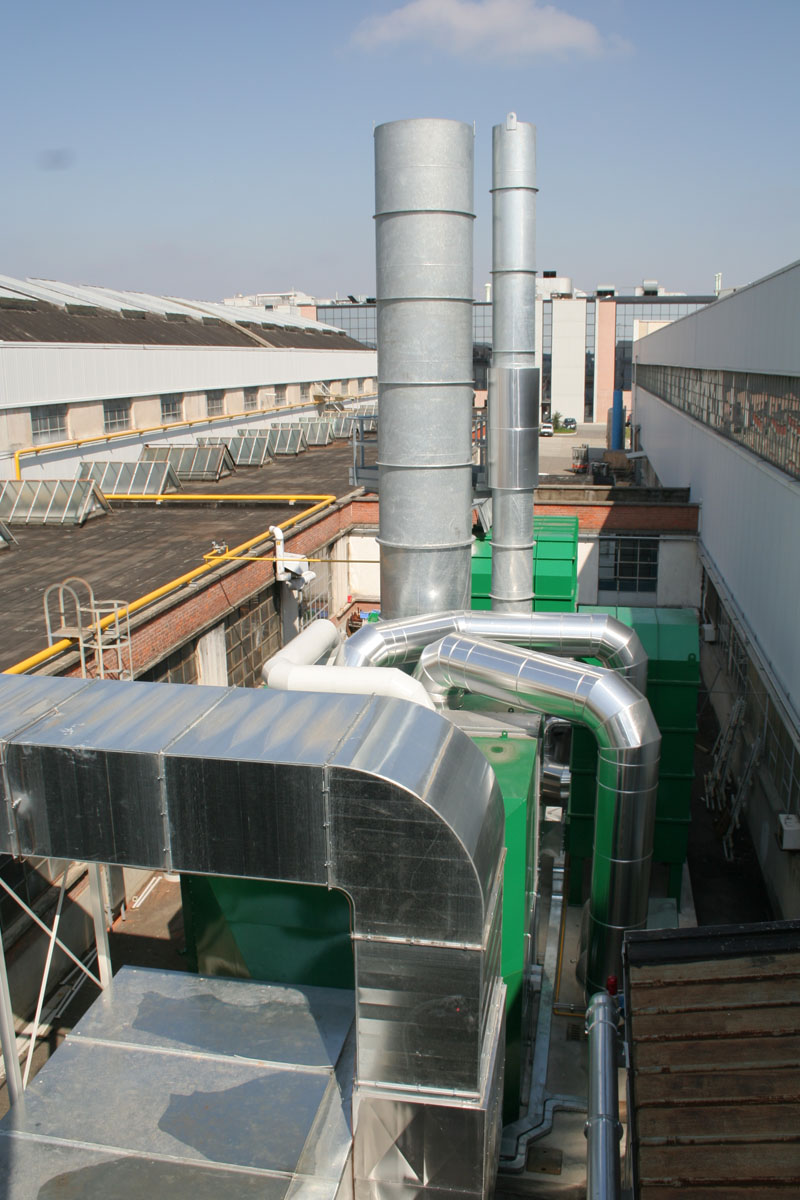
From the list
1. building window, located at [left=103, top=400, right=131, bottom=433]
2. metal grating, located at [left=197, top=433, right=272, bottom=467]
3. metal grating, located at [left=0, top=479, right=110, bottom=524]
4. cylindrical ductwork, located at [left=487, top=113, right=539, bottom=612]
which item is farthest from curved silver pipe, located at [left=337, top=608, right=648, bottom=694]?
metal grating, located at [left=197, top=433, right=272, bottom=467]

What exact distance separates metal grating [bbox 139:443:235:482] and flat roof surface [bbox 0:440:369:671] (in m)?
0.44

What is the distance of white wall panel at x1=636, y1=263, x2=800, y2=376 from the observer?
11.3 m

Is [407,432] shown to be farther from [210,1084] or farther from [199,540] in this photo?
[199,540]

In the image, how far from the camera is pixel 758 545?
13.3 metres

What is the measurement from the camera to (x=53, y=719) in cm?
560

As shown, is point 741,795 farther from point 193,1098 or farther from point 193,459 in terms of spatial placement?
point 193,459

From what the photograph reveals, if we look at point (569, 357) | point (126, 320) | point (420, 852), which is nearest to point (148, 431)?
point (126, 320)

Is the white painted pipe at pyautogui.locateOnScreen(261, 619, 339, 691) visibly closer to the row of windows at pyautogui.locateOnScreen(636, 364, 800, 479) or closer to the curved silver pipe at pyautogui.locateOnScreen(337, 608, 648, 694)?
the curved silver pipe at pyautogui.locateOnScreen(337, 608, 648, 694)

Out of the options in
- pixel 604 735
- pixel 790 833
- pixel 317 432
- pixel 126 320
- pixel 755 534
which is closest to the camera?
pixel 604 735

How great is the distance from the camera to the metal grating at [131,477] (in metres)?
23.0

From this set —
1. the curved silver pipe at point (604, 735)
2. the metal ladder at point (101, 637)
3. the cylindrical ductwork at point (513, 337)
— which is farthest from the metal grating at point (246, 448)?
the curved silver pipe at point (604, 735)

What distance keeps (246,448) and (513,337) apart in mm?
20295

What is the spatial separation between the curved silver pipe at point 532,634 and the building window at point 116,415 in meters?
18.9

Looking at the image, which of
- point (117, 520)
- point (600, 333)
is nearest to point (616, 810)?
point (117, 520)
